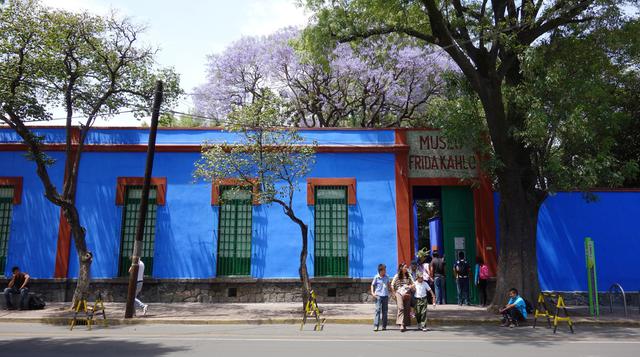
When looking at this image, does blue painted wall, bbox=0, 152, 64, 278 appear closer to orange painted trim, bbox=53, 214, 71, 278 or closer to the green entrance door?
orange painted trim, bbox=53, 214, 71, 278

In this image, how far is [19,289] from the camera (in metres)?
13.8

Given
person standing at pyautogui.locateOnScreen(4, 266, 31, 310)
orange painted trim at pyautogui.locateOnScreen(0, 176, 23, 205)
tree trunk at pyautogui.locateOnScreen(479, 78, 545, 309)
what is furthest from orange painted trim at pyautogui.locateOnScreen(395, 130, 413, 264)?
orange painted trim at pyautogui.locateOnScreen(0, 176, 23, 205)

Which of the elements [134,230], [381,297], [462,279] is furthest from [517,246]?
[134,230]

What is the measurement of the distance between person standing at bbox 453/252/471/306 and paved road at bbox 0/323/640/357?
11.6 ft

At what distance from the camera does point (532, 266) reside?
1279 cm

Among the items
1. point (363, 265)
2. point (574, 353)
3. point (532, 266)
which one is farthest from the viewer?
point (363, 265)

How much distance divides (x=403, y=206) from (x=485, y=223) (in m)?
2.73

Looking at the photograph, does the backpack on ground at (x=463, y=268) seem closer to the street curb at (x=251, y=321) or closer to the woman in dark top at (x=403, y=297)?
the street curb at (x=251, y=321)

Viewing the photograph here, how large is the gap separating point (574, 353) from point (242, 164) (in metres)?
8.79

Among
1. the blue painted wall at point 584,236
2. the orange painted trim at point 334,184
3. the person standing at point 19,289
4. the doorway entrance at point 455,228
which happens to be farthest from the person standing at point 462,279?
the person standing at point 19,289

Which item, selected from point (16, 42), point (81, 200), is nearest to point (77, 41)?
point (16, 42)

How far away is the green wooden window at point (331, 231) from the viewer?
15398 millimetres

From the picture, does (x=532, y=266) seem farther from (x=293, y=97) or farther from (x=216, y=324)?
(x=293, y=97)

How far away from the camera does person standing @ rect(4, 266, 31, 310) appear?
13555 millimetres
